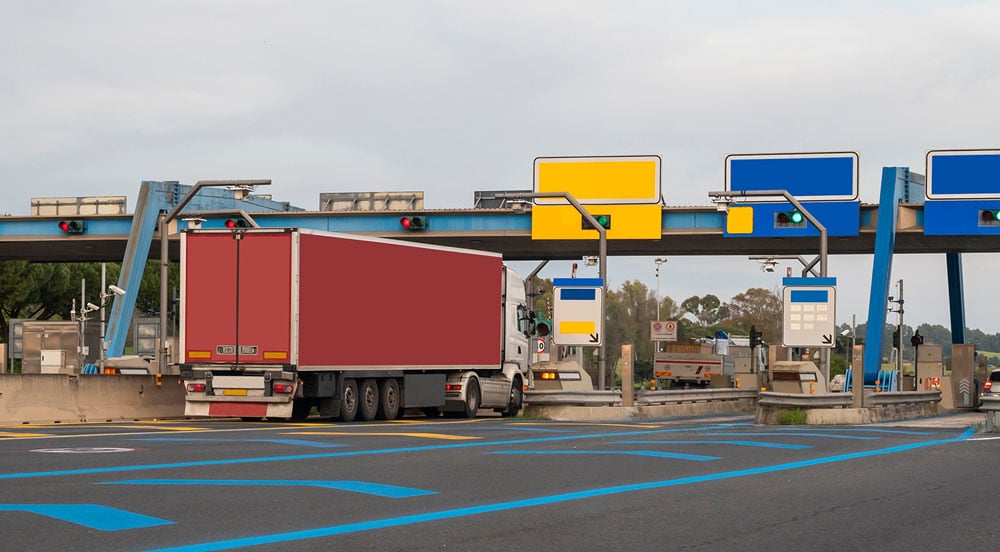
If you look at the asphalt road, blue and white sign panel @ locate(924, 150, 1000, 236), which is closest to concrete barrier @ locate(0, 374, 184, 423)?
the asphalt road

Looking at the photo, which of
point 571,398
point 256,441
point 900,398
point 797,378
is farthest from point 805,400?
point 256,441

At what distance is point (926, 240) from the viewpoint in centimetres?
5003

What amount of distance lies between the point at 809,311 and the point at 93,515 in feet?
79.5

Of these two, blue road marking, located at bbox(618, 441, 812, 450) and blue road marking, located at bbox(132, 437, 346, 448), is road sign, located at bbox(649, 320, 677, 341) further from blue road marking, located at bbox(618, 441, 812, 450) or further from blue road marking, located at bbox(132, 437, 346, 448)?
→ blue road marking, located at bbox(132, 437, 346, 448)

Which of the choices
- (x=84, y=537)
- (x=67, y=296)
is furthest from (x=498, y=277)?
(x=67, y=296)

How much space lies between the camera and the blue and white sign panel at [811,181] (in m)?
45.3

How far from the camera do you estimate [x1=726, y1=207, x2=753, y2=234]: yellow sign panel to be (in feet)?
154

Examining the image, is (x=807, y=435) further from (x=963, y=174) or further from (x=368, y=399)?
(x=963, y=174)

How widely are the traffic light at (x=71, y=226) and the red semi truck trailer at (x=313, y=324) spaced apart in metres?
25.9

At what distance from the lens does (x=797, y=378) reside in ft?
116

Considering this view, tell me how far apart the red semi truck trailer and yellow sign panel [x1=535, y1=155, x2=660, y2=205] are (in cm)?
1621

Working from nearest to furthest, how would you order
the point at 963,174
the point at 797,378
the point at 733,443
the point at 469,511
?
the point at 469,511, the point at 733,443, the point at 797,378, the point at 963,174

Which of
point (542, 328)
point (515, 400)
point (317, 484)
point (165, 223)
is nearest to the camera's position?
point (317, 484)

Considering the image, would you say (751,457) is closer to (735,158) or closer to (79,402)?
(79,402)
